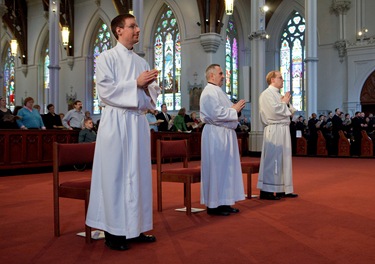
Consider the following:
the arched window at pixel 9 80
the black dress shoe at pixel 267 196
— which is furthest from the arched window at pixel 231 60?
the black dress shoe at pixel 267 196

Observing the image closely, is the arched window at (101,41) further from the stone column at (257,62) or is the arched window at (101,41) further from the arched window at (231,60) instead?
the stone column at (257,62)

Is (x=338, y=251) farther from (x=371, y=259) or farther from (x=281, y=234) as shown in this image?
(x=281, y=234)

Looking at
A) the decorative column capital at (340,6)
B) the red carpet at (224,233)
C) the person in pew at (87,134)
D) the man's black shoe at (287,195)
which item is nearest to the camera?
the red carpet at (224,233)

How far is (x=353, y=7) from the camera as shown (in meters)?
19.8

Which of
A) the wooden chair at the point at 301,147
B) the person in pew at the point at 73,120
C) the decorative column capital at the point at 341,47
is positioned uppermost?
the decorative column capital at the point at 341,47

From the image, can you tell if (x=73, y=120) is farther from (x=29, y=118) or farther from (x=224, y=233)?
(x=224, y=233)

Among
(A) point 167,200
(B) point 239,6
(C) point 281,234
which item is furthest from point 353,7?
(C) point 281,234

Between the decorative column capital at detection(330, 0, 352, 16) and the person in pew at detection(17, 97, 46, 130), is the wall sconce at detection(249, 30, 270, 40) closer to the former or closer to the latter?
the person in pew at detection(17, 97, 46, 130)

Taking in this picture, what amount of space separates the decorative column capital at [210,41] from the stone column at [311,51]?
449cm

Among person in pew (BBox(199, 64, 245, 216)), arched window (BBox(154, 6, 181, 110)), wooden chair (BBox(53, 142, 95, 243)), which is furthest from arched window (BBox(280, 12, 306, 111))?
wooden chair (BBox(53, 142, 95, 243))

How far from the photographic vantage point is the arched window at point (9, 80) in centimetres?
2941

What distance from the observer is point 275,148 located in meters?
6.07

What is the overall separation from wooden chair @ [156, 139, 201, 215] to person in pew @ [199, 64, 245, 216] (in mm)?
179

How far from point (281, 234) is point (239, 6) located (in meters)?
19.9
